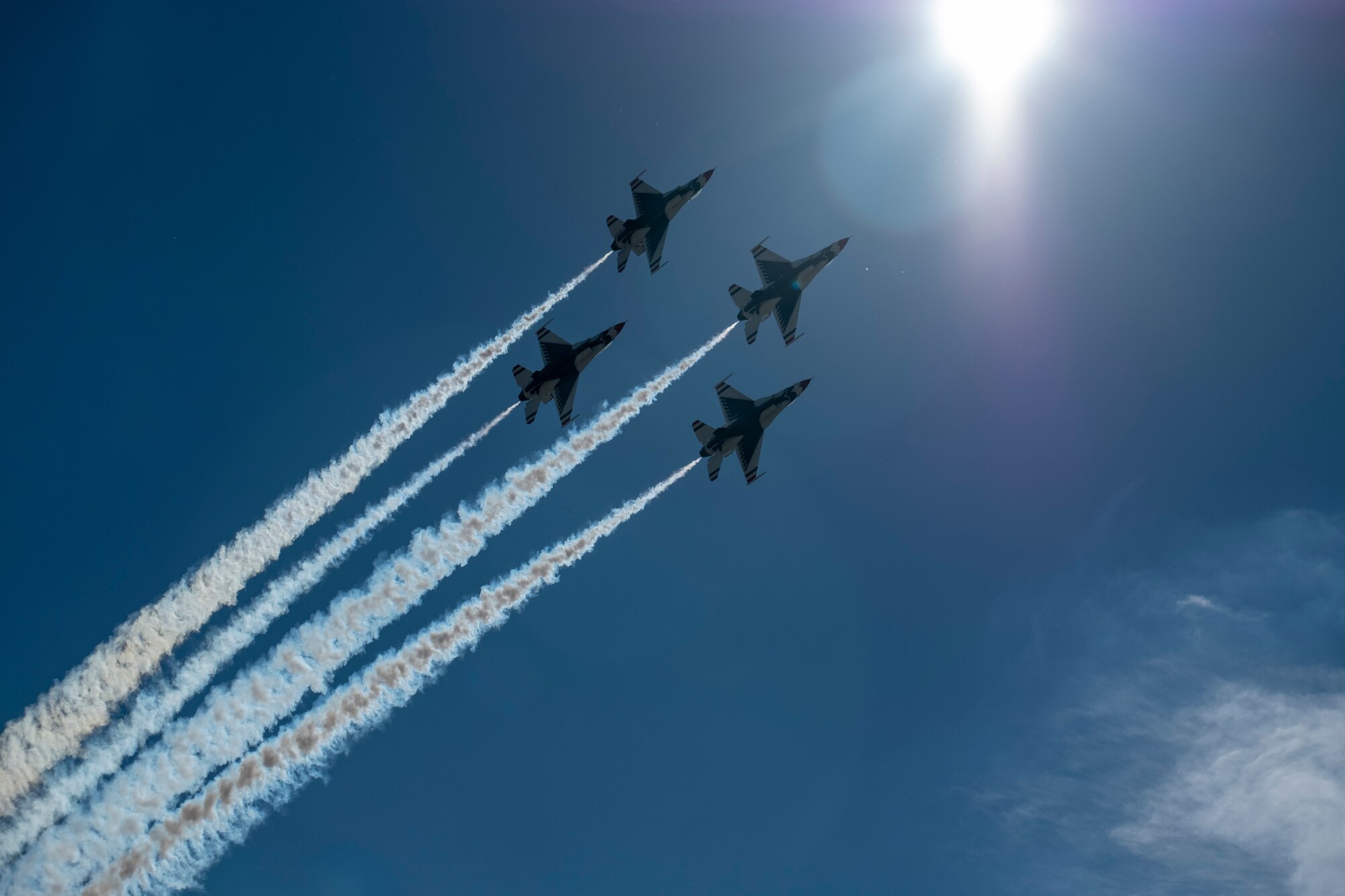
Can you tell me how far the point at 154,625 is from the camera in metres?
54.5

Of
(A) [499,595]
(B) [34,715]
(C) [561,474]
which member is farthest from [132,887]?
(C) [561,474]

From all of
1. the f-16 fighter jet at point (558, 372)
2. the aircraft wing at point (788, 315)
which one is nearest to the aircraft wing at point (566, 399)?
the f-16 fighter jet at point (558, 372)

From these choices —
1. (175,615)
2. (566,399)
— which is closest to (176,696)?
(175,615)

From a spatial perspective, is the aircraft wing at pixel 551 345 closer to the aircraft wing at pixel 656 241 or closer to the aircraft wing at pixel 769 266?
the aircraft wing at pixel 656 241

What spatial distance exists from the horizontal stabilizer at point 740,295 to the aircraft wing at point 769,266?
2371 millimetres

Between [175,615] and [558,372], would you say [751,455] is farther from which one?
[175,615]

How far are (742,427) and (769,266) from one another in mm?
16052

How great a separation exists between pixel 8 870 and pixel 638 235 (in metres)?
64.2

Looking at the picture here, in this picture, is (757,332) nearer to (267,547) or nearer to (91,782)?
(267,547)

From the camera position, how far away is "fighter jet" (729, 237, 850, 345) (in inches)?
2778

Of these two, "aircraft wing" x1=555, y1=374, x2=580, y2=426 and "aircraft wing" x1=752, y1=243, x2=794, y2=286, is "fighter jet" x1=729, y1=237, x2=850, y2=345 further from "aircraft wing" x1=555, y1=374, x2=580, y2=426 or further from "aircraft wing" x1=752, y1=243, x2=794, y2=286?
"aircraft wing" x1=555, y1=374, x2=580, y2=426

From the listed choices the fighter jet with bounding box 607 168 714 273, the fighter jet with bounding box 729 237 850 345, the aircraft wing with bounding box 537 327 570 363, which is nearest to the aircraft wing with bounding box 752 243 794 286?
the fighter jet with bounding box 729 237 850 345

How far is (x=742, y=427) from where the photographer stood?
68.0 m

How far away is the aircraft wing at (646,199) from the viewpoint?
72500mm
